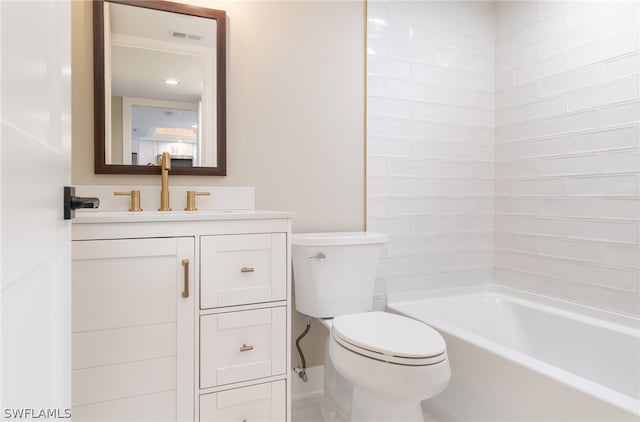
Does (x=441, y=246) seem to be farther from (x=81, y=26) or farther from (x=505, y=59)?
(x=81, y=26)

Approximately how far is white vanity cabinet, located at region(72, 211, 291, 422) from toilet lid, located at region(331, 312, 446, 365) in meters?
0.26

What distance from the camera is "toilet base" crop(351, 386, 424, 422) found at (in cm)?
153

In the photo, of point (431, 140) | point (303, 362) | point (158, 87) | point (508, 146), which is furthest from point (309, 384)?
point (508, 146)

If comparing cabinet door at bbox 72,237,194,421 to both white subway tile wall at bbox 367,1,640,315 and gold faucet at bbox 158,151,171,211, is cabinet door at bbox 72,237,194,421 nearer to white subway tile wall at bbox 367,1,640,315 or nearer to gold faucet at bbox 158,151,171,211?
gold faucet at bbox 158,151,171,211

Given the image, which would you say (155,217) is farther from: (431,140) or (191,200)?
(431,140)

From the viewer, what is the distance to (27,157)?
50 cm

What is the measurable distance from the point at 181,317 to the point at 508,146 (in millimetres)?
2081

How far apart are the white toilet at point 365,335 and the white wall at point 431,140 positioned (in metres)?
0.36

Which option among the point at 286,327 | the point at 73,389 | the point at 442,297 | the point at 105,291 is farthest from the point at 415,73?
the point at 73,389

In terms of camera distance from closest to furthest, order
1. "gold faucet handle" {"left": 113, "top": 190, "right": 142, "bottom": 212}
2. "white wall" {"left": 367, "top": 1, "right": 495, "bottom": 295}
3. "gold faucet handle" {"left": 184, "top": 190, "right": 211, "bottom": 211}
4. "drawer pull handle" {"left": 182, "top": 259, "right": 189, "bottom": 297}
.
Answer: "drawer pull handle" {"left": 182, "top": 259, "right": 189, "bottom": 297}, "gold faucet handle" {"left": 113, "top": 190, "right": 142, "bottom": 212}, "gold faucet handle" {"left": 184, "top": 190, "right": 211, "bottom": 211}, "white wall" {"left": 367, "top": 1, "right": 495, "bottom": 295}

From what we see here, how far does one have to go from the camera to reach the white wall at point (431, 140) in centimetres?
226

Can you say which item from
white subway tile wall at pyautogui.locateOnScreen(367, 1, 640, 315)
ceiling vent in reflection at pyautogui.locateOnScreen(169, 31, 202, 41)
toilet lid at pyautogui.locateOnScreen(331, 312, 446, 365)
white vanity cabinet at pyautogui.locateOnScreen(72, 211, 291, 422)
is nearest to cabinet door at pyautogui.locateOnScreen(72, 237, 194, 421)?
white vanity cabinet at pyautogui.locateOnScreen(72, 211, 291, 422)

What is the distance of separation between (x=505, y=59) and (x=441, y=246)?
1208 millimetres

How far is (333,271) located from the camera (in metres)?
1.89
